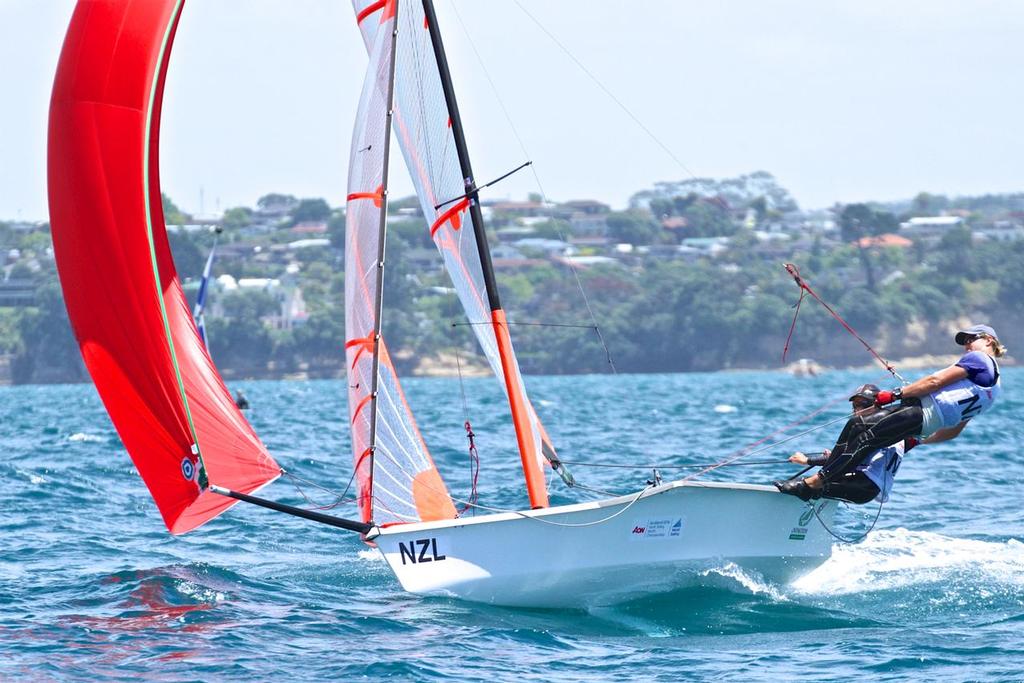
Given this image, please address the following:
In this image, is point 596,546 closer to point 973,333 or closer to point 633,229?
point 973,333

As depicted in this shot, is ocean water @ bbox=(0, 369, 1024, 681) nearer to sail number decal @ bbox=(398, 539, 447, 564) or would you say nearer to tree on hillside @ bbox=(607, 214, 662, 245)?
sail number decal @ bbox=(398, 539, 447, 564)

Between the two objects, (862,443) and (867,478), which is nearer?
(862,443)

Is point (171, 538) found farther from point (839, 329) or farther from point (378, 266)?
point (839, 329)

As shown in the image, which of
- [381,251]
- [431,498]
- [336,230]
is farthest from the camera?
[336,230]

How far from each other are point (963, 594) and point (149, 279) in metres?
5.50

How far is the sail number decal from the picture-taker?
9.11 metres

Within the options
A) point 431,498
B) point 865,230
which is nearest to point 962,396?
point 431,498

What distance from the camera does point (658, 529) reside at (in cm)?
889

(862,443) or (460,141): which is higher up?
(460,141)

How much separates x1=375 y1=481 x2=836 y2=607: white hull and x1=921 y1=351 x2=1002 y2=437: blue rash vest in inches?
38.3

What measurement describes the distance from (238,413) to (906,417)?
4282mm

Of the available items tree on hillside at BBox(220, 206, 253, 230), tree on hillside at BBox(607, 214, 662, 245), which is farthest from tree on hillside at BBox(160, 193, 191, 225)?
tree on hillside at BBox(607, 214, 662, 245)

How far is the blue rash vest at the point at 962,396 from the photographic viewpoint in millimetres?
9031

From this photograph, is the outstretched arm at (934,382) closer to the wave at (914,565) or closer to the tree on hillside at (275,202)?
the wave at (914,565)
